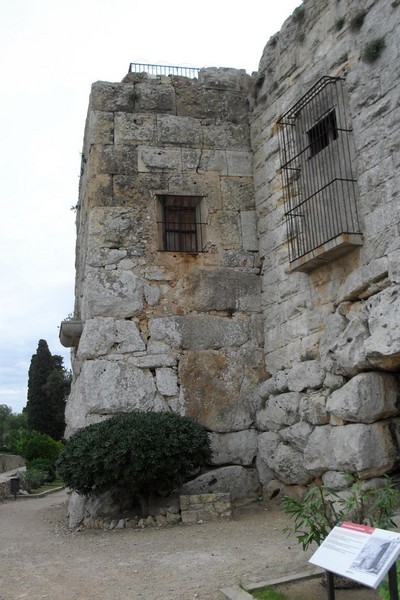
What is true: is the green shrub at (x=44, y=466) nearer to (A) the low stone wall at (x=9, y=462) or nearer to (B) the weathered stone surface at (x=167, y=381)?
(A) the low stone wall at (x=9, y=462)

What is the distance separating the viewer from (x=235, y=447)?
7.94 meters

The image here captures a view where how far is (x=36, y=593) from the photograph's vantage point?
4.47m

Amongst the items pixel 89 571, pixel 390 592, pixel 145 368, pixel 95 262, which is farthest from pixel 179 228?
pixel 390 592

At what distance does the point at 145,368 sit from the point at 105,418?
79 centimetres

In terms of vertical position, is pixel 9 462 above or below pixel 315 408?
below

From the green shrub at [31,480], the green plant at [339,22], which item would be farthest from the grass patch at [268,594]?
the green shrub at [31,480]

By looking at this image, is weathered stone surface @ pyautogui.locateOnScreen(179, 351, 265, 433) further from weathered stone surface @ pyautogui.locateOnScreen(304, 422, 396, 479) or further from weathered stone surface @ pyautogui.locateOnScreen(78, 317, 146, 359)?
weathered stone surface @ pyautogui.locateOnScreen(304, 422, 396, 479)

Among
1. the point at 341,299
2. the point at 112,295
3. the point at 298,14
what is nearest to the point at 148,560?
the point at 341,299

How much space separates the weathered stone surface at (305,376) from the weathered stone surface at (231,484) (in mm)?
1338

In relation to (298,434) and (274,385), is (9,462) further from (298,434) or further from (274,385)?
(298,434)

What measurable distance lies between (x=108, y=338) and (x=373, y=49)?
4.49m

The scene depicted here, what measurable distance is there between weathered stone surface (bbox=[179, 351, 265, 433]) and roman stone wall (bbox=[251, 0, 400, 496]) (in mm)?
250

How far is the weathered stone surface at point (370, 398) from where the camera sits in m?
6.01

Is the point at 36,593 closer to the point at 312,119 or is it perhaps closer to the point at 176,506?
the point at 176,506
